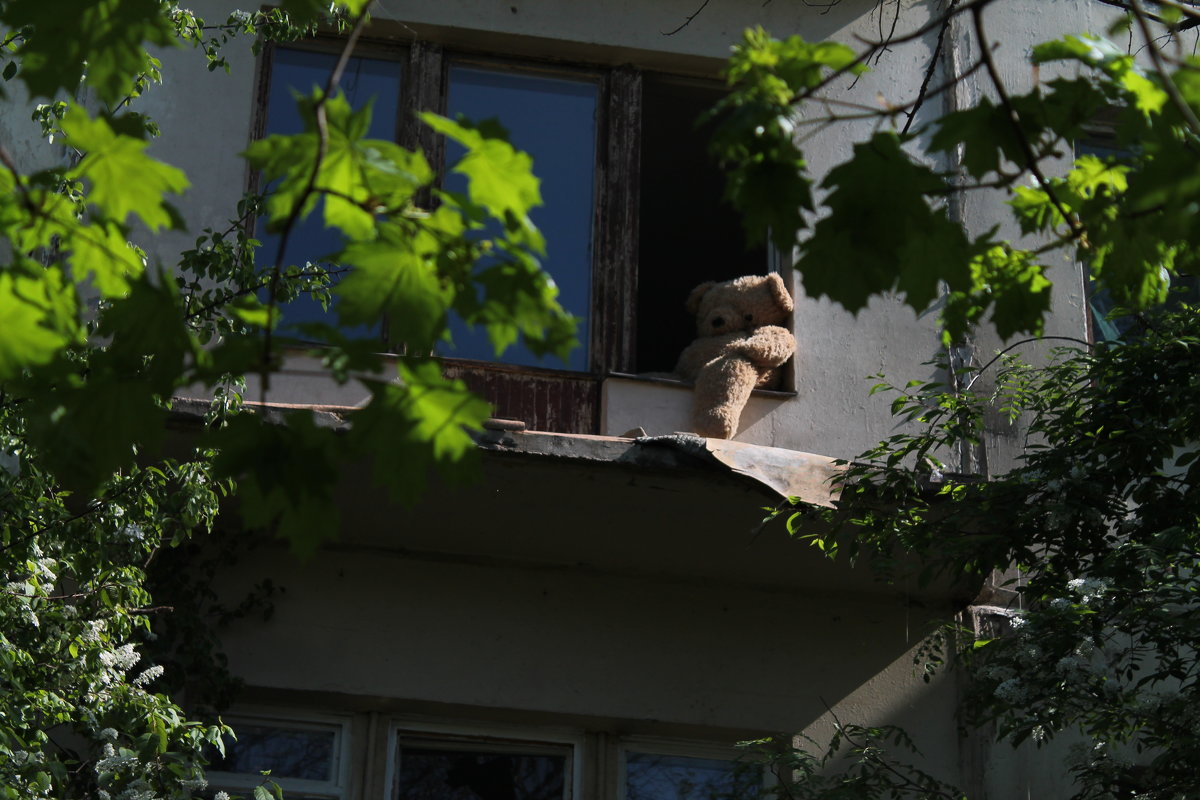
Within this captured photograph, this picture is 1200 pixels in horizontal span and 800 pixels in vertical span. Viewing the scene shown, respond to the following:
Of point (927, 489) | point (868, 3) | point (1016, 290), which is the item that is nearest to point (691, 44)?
point (868, 3)

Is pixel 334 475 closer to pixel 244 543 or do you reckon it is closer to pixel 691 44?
pixel 244 543

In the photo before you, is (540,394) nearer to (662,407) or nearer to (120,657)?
(662,407)

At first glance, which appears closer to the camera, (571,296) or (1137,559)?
(1137,559)

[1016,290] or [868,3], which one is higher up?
[868,3]

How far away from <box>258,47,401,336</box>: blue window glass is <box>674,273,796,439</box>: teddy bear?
1.95 metres

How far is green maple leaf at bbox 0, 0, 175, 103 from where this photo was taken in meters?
3.22

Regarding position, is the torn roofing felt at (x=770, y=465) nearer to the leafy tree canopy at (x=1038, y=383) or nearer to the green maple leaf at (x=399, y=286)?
the leafy tree canopy at (x=1038, y=383)

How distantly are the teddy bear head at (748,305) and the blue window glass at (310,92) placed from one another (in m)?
1.98

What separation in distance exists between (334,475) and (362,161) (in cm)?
62

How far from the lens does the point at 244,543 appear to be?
7.56 metres

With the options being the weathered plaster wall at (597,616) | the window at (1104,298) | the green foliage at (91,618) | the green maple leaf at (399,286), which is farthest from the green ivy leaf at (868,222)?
the window at (1104,298)

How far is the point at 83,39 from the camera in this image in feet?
10.7

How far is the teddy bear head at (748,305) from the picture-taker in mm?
8445

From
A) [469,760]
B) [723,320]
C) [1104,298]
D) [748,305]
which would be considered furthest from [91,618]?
[1104,298]
